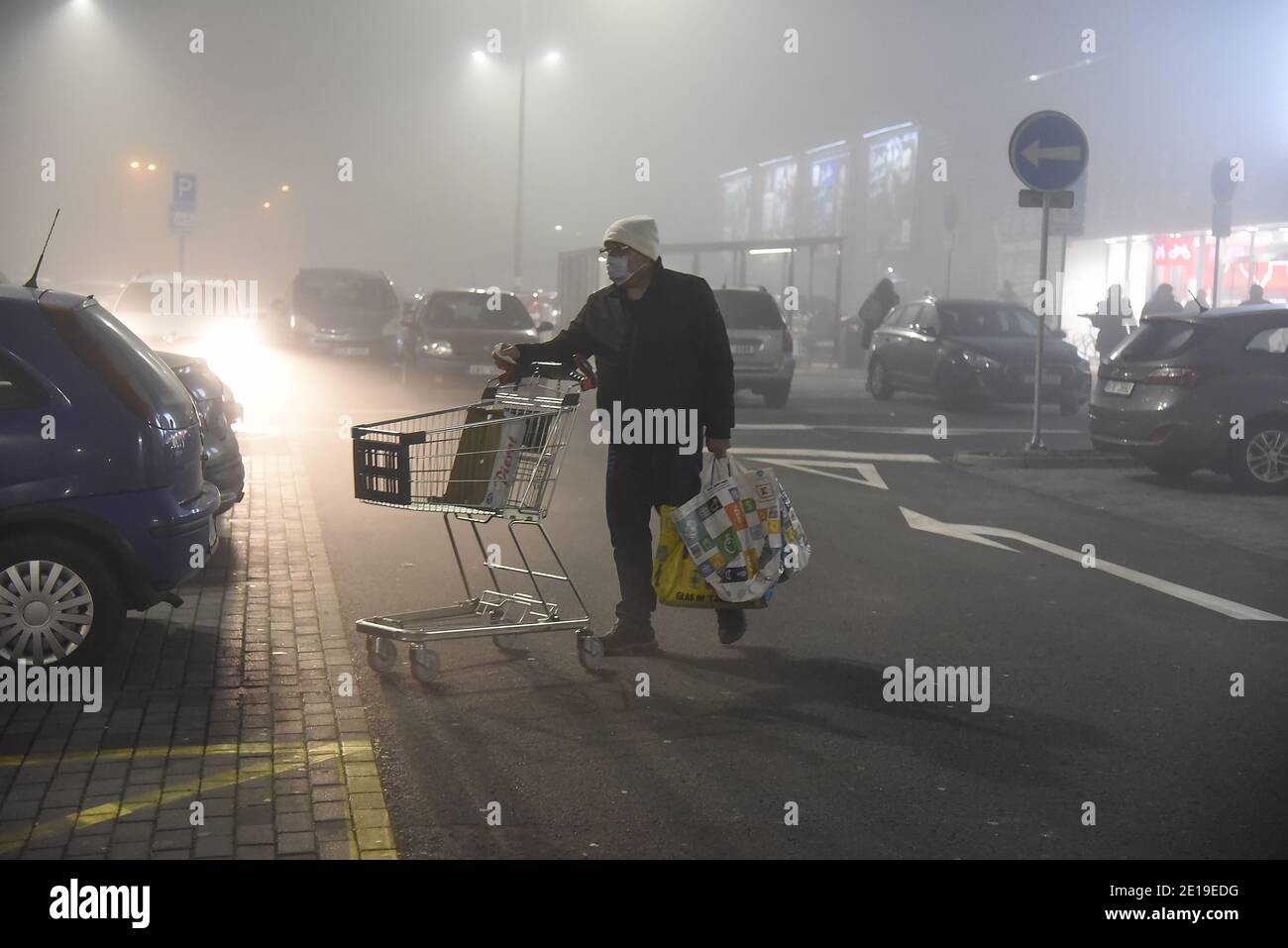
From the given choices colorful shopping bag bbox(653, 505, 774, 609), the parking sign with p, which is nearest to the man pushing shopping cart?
colorful shopping bag bbox(653, 505, 774, 609)

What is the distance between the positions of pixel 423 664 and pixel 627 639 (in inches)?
41.1

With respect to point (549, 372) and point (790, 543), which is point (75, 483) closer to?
point (549, 372)

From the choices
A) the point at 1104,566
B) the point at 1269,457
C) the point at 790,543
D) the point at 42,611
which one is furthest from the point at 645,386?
the point at 1269,457

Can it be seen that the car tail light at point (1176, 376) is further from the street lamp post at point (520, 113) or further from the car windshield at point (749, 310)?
the street lamp post at point (520, 113)

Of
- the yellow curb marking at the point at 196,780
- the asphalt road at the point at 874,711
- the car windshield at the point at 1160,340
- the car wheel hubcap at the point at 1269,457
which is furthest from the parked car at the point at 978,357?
the yellow curb marking at the point at 196,780

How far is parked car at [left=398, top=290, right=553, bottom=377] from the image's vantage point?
75.2 ft

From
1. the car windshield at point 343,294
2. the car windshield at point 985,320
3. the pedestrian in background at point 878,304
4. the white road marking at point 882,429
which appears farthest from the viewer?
the pedestrian in background at point 878,304

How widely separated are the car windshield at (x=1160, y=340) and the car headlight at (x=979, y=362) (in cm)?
765

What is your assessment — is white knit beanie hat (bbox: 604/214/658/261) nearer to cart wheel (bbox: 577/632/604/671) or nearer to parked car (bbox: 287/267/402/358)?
cart wheel (bbox: 577/632/604/671)

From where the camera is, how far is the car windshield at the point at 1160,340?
45.9ft

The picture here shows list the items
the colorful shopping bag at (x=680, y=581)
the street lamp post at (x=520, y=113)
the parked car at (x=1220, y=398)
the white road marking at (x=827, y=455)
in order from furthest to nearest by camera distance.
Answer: the street lamp post at (x=520, y=113)
the white road marking at (x=827, y=455)
the parked car at (x=1220, y=398)
the colorful shopping bag at (x=680, y=581)

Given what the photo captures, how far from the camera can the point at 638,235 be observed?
732 centimetres

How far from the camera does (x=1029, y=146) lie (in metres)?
15.9

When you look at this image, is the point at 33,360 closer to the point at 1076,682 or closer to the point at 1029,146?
the point at 1076,682
